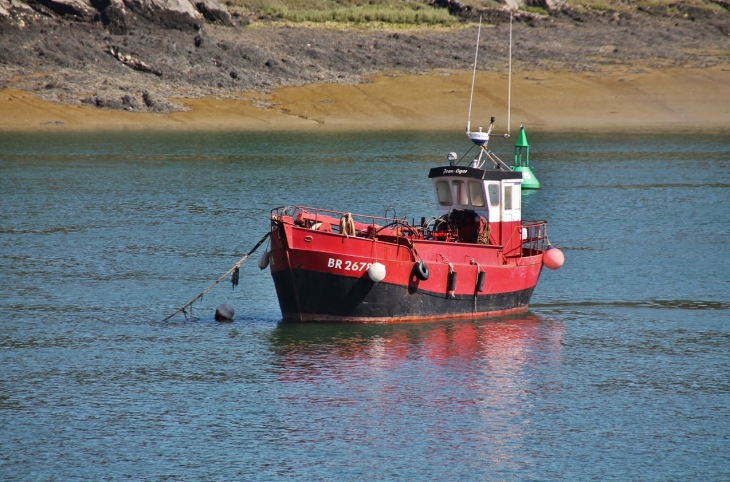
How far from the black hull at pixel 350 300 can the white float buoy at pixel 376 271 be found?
42cm

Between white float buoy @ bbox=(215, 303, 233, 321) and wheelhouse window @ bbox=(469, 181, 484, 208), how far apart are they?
21.5 feet

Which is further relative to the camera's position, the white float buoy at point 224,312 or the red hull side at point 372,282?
the white float buoy at point 224,312

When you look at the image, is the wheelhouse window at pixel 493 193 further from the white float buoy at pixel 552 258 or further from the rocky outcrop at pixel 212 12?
the rocky outcrop at pixel 212 12

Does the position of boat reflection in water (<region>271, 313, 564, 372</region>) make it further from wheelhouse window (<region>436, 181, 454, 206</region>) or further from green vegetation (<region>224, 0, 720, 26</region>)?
green vegetation (<region>224, 0, 720, 26</region>)

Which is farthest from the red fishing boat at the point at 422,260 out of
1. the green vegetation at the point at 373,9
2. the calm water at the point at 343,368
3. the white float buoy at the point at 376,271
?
the green vegetation at the point at 373,9

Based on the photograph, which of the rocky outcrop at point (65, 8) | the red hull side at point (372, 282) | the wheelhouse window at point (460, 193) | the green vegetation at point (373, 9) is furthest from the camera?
the green vegetation at point (373, 9)

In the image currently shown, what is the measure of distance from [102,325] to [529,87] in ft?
206

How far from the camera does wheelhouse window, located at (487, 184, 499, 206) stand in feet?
87.6

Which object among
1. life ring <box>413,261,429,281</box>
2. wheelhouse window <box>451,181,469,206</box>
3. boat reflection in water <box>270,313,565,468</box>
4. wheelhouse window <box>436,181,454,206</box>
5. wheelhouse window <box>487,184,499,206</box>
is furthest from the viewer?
wheelhouse window <box>436,181,454,206</box>

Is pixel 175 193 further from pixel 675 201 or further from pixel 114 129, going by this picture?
pixel 114 129

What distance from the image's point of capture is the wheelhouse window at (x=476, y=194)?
87.8ft

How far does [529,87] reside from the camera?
274 ft

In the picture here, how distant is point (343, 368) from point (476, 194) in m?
7.06

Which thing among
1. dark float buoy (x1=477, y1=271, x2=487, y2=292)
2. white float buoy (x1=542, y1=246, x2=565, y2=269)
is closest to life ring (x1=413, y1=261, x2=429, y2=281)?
dark float buoy (x1=477, y1=271, x2=487, y2=292)
